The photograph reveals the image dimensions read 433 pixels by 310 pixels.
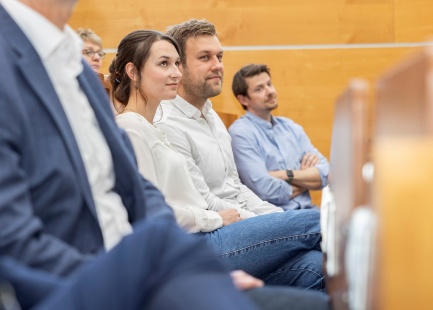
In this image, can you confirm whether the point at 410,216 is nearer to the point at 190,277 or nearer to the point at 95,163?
the point at 190,277

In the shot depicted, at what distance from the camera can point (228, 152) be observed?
228 centimetres

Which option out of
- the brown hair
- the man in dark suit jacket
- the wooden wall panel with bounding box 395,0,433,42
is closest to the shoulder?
the brown hair

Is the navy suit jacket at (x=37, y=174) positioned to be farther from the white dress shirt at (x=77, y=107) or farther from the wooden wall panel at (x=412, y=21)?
the wooden wall panel at (x=412, y=21)

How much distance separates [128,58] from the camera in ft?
6.78

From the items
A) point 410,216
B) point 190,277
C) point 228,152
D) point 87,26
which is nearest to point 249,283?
point 190,277

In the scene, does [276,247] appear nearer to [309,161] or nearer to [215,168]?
[215,168]

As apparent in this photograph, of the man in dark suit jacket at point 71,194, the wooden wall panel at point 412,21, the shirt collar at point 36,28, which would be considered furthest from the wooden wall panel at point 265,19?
the shirt collar at point 36,28

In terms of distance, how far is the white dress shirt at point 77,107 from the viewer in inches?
40.7

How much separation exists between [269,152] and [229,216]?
0.93 m

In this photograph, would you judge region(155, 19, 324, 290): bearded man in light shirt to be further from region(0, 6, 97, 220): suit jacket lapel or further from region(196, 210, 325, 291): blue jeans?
region(0, 6, 97, 220): suit jacket lapel

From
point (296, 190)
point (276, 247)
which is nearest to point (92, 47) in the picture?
point (296, 190)

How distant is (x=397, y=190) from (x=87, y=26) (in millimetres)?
3288

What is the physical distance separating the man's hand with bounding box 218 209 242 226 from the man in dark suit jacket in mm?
703

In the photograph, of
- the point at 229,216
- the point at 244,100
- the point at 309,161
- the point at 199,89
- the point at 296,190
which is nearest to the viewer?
the point at 229,216
